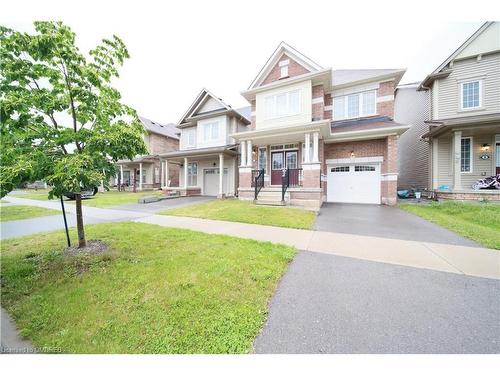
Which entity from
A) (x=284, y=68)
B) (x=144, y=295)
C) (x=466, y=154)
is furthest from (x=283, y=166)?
(x=144, y=295)

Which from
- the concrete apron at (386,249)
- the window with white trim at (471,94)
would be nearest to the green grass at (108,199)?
the concrete apron at (386,249)

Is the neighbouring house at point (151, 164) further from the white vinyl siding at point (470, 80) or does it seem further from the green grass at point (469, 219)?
the white vinyl siding at point (470, 80)

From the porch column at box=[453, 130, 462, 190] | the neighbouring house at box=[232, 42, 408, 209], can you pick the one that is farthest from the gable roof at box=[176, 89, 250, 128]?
the porch column at box=[453, 130, 462, 190]

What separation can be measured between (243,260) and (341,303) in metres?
1.79

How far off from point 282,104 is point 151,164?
55.1ft

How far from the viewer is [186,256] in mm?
4027

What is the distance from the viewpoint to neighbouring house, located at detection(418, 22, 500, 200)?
1071 cm

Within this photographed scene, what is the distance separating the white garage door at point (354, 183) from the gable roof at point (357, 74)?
5.33 m

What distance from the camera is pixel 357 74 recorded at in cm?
1357

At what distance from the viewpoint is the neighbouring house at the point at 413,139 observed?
1406 centimetres

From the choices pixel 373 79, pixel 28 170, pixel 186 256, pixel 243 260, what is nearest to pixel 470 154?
pixel 373 79

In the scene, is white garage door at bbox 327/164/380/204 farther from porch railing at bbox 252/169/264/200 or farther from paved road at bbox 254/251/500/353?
paved road at bbox 254/251/500/353

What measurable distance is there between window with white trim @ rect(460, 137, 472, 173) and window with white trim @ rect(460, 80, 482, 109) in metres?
2.01

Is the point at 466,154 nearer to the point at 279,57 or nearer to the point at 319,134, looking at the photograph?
the point at 319,134
